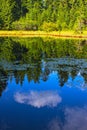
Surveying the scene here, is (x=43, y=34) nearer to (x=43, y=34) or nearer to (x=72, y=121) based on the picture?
(x=43, y=34)

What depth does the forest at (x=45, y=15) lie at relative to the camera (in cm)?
11131

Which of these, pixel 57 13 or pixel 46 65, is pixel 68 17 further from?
pixel 46 65

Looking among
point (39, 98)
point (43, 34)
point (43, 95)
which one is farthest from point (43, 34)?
point (39, 98)

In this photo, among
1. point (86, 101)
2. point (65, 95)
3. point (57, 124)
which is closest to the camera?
point (57, 124)

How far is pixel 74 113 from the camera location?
79.0ft

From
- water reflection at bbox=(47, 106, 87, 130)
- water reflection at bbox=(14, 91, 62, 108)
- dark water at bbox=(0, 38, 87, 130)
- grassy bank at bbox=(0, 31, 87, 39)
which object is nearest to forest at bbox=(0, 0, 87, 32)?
grassy bank at bbox=(0, 31, 87, 39)

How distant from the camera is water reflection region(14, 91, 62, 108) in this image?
26359 mm

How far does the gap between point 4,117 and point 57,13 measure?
343 feet

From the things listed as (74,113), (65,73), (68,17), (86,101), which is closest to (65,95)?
(86,101)

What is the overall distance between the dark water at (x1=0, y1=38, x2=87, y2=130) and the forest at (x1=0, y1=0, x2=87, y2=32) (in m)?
64.1

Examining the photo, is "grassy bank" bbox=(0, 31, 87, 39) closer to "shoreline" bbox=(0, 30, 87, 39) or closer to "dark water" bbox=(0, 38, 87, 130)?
"shoreline" bbox=(0, 30, 87, 39)

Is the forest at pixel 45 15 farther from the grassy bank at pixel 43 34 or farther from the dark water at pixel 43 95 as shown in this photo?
the dark water at pixel 43 95

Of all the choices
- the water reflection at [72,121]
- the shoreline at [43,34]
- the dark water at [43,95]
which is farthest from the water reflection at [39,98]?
the shoreline at [43,34]

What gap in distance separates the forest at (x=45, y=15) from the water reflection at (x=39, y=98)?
7564 centimetres
